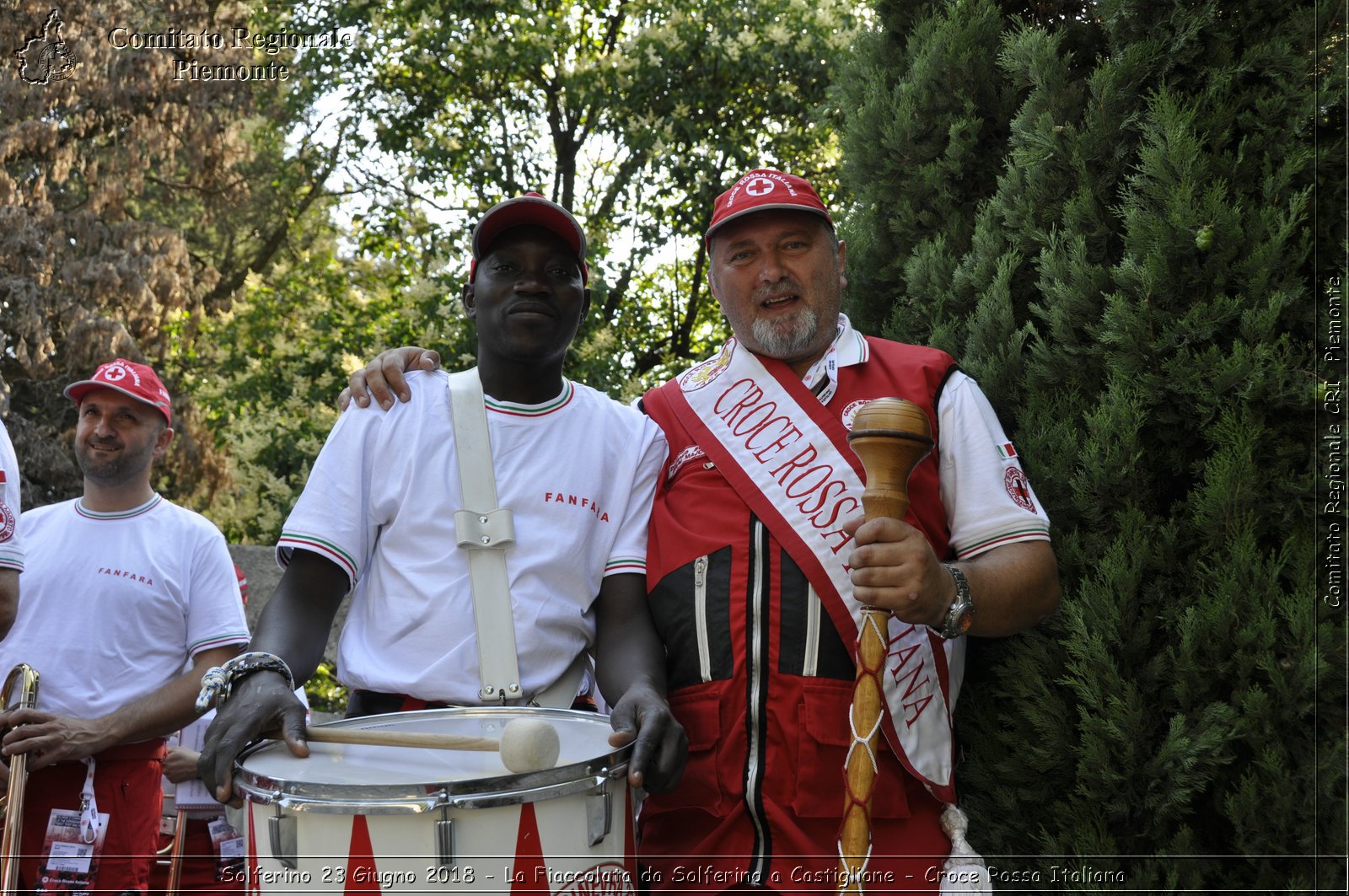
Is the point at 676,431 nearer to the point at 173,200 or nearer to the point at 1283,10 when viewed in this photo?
the point at 1283,10

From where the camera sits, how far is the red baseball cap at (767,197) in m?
3.18

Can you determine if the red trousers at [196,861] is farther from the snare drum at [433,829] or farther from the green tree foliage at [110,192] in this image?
the green tree foliage at [110,192]

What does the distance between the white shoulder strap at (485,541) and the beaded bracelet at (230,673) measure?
474 mm

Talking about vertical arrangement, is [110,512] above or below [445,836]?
above

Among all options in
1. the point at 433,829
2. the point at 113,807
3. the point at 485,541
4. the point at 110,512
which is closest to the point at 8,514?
the point at 110,512

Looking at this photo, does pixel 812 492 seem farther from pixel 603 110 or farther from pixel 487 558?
pixel 603 110

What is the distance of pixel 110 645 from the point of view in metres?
4.71

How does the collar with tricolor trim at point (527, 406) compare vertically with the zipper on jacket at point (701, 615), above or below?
above

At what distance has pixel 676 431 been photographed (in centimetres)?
330

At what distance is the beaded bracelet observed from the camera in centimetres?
246

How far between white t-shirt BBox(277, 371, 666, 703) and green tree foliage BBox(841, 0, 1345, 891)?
3.33 ft

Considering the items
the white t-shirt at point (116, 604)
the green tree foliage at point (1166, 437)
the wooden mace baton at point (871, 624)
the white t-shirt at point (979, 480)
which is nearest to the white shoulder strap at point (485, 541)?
the wooden mace baton at point (871, 624)

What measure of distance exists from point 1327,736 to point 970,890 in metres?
0.84

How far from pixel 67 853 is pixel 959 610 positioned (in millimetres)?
3770
